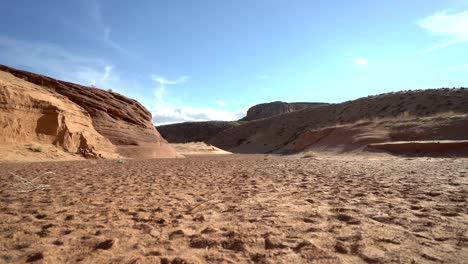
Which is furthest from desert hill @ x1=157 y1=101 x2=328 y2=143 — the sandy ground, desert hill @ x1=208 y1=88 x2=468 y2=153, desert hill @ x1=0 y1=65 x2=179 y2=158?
the sandy ground

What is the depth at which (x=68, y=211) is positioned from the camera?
3975 mm

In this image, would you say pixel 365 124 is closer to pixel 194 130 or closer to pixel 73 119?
pixel 73 119

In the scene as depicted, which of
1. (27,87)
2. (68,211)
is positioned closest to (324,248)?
(68,211)

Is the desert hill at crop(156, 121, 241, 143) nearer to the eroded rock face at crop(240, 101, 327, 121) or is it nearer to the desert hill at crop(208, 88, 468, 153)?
the desert hill at crop(208, 88, 468, 153)

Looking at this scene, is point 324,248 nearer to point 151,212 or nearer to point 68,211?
point 151,212

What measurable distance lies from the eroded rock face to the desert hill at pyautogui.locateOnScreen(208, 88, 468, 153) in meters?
31.5

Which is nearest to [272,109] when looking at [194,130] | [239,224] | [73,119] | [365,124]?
[194,130]

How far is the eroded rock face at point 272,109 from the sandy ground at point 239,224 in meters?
82.4

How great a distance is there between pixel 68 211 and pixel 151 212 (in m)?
1.11

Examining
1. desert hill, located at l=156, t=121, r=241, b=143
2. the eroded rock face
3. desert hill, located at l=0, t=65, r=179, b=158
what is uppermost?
the eroded rock face

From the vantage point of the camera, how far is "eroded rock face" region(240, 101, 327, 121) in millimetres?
87750

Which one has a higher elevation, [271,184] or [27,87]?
[27,87]

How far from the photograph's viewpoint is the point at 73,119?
1617cm

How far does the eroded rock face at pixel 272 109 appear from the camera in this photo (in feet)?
288
